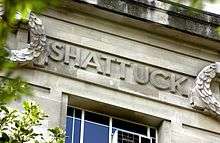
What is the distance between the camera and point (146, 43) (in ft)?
60.2

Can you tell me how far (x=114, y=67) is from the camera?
17.7 metres

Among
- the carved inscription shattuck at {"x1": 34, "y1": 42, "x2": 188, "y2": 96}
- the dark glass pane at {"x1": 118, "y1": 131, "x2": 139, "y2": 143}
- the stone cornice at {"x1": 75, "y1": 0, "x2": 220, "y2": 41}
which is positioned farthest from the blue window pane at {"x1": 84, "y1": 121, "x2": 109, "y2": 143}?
the stone cornice at {"x1": 75, "y1": 0, "x2": 220, "y2": 41}

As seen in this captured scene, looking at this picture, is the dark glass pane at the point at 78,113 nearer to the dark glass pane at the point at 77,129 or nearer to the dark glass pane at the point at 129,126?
the dark glass pane at the point at 77,129

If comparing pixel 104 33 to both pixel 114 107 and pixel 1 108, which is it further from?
pixel 1 108

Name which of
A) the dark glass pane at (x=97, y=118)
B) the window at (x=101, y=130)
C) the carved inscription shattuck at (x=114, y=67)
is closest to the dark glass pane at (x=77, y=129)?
the window at (x=101, y=130)

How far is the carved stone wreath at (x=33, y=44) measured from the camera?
54.9ft

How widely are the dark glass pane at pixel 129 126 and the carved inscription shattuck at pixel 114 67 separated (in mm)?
869

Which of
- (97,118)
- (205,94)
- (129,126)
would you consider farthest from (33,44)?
(205,94)

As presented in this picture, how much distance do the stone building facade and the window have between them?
20 mm

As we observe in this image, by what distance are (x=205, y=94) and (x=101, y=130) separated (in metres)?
2.39

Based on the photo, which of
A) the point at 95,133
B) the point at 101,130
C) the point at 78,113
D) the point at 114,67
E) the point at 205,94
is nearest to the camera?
the point at 95,133

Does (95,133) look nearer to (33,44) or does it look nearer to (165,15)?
(33,44)

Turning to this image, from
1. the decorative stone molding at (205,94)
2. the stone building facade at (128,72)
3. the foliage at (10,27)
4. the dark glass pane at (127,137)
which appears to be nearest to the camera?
the foliage at (10,27)

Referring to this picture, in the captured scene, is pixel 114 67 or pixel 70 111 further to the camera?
pixel 114 67
